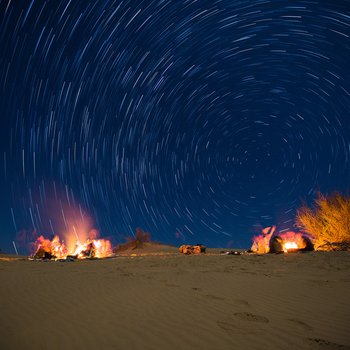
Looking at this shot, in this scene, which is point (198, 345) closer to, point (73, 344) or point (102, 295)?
point (73, 344)

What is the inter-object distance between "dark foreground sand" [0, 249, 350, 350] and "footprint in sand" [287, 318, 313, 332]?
0.05 feet

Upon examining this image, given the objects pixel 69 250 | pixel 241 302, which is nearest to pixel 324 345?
pixel 241 302

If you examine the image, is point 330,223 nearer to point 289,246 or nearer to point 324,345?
point 289,246

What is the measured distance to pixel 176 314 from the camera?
381 centimetres

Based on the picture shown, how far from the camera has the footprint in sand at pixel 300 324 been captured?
11.3 ft

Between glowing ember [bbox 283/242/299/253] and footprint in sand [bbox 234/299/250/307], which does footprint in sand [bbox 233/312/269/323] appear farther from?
glowing ember [bbox 283/242/299/253]

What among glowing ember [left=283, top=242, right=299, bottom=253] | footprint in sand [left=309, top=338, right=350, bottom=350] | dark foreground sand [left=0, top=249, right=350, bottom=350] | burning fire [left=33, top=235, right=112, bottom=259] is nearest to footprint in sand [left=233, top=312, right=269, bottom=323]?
dark foreground sand [left=0, top=249, right=350, bottom=350]

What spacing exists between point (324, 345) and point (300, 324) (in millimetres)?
661

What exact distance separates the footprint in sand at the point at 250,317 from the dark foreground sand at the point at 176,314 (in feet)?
0.05

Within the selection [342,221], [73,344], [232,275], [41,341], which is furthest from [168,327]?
[342,221]

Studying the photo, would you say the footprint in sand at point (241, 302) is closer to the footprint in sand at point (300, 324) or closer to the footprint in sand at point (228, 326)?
the footprint in sand at point (300, 324)

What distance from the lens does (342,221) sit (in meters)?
14.1

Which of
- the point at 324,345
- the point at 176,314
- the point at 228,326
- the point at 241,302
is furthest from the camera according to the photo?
the point at 241,302

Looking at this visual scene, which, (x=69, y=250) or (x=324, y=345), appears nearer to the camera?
(x=324, y=345)
